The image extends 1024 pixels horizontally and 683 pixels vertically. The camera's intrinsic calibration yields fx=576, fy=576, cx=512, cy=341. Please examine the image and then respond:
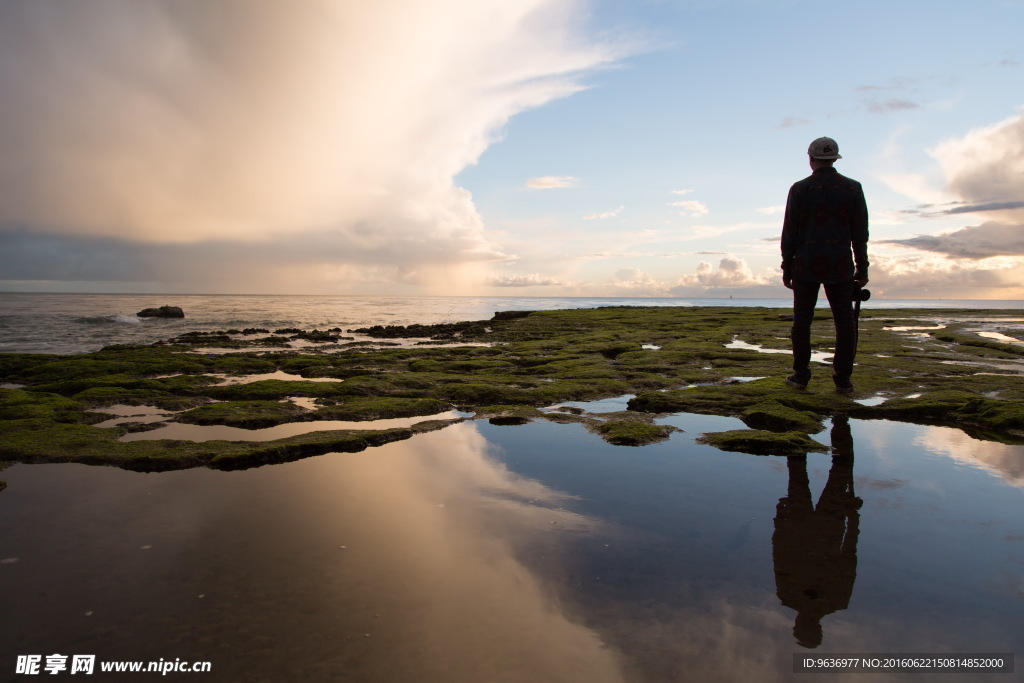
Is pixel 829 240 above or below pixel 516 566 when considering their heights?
above

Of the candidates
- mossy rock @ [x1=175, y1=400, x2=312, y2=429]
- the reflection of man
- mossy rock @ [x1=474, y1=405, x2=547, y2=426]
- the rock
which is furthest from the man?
the rock

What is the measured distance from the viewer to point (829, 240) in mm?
8211

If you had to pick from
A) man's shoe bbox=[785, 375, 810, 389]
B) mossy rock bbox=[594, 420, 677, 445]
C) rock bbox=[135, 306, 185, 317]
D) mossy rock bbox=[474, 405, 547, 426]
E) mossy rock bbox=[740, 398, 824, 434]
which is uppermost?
man's shoe bbox=[785, 375, 810, 389]

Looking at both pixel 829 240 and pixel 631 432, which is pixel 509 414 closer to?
pixel 631 432

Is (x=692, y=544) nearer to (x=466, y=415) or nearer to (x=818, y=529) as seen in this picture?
(x=818, y=529)

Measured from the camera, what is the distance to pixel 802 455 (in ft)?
18.3

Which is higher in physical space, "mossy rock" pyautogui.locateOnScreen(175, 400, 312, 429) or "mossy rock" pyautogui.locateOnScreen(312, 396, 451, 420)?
"mossy rock" pyautogui.locateOnScreen(312, 396, 451, 420)

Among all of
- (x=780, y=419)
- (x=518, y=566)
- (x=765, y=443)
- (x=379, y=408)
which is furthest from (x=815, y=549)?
(x=379, y=408)

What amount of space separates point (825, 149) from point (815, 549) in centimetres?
665

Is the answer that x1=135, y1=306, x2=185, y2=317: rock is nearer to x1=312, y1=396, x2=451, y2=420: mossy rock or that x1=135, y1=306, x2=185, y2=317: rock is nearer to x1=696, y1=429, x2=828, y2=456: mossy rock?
x1=312, y1=396, x2=451, y2=420: mossy rock

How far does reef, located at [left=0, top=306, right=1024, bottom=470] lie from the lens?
5.96 meters

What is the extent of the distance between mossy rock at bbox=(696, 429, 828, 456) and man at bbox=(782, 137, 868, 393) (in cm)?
298

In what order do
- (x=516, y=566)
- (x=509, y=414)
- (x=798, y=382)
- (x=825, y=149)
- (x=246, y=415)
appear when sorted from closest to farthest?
(x=516, y=566), (x=246, y=415), (x=509, y=414), (x=825, y=149), (x=798, y=382)

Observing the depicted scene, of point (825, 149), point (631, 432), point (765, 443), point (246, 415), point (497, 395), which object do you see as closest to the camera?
point (765, 443)
